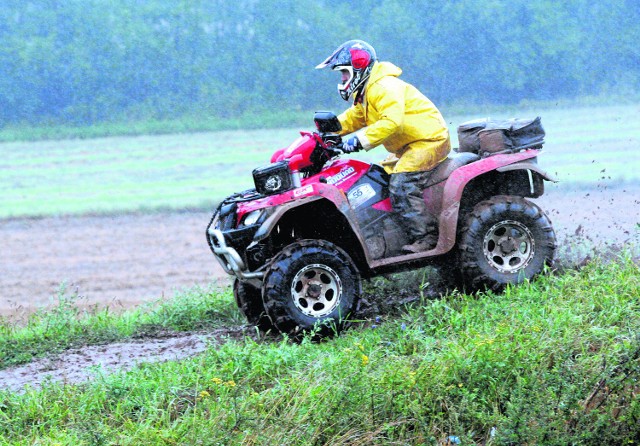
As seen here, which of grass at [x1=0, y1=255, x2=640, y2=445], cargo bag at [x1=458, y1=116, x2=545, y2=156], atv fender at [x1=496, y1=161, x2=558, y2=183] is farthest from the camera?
cargo bag at [x1=458, y1=116, x2=545, y2=156]

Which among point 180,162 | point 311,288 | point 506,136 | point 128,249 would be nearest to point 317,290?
point 311,288

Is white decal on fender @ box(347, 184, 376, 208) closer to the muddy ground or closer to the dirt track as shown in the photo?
the muddy ground

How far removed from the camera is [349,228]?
8.25 meters

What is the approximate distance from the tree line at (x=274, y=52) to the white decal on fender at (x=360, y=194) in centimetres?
1046

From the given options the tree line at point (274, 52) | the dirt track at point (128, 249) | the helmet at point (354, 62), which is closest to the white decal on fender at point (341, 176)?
the helmet at point (354, 62)

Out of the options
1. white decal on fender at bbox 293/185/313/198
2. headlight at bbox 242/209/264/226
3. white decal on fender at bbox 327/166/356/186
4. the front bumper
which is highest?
white decal on fender at bbox 327/166/356/186

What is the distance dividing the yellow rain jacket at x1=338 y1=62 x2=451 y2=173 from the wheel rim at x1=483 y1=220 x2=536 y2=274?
0.80 m

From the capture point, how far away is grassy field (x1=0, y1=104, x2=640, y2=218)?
16.4 meters

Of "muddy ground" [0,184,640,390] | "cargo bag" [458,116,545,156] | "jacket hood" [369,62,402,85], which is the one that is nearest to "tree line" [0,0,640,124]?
"muddy ground" [0,184,640,390]

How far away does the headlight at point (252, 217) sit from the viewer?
811 centimetres

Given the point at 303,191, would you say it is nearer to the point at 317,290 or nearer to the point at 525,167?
the point at 317,290

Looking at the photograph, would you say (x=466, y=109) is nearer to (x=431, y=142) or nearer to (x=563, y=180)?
(x=563, y=180)

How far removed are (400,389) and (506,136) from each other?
327cm

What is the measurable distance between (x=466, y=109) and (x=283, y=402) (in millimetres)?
12992
